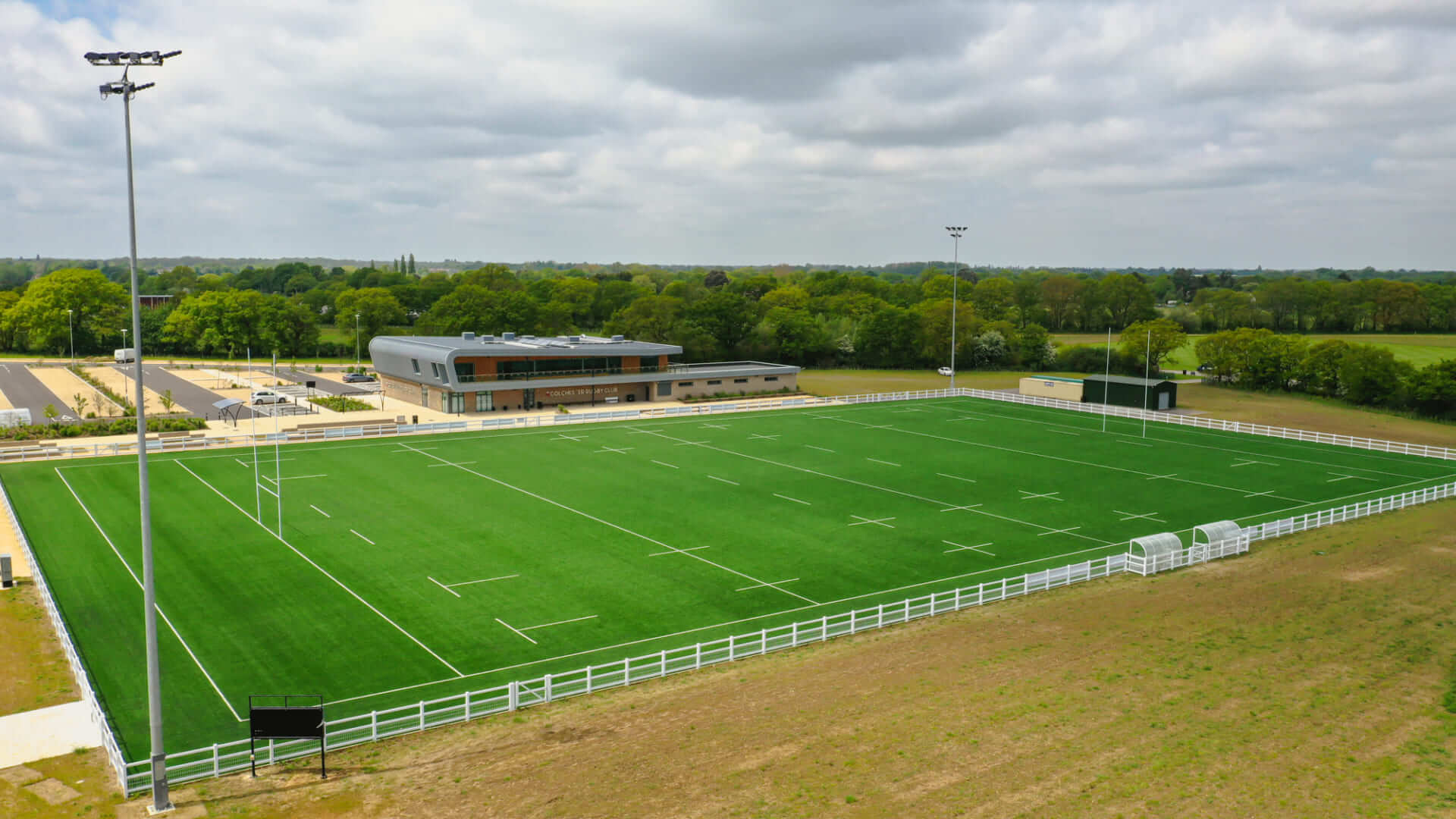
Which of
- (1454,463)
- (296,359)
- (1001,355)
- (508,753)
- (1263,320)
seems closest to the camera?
(508,753)

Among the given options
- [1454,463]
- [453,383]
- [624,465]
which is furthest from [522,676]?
[1454,463]

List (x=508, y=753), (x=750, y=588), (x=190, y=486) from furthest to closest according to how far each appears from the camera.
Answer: (x=190, y=486) < (x=750, y=588) < (x=508, y=753)

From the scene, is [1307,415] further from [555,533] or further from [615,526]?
[555,533]

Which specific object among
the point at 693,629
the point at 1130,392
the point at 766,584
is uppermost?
the point at 1130,392

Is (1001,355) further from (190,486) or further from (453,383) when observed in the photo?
(190,486)

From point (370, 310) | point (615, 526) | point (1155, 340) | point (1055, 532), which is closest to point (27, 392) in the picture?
point (370, 310)

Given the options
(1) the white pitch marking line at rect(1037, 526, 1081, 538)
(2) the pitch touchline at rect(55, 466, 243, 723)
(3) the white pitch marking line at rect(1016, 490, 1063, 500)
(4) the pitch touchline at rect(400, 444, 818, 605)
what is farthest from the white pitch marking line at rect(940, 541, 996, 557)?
(2) the pitch touchline at rect(55, 466, 243, 723)
